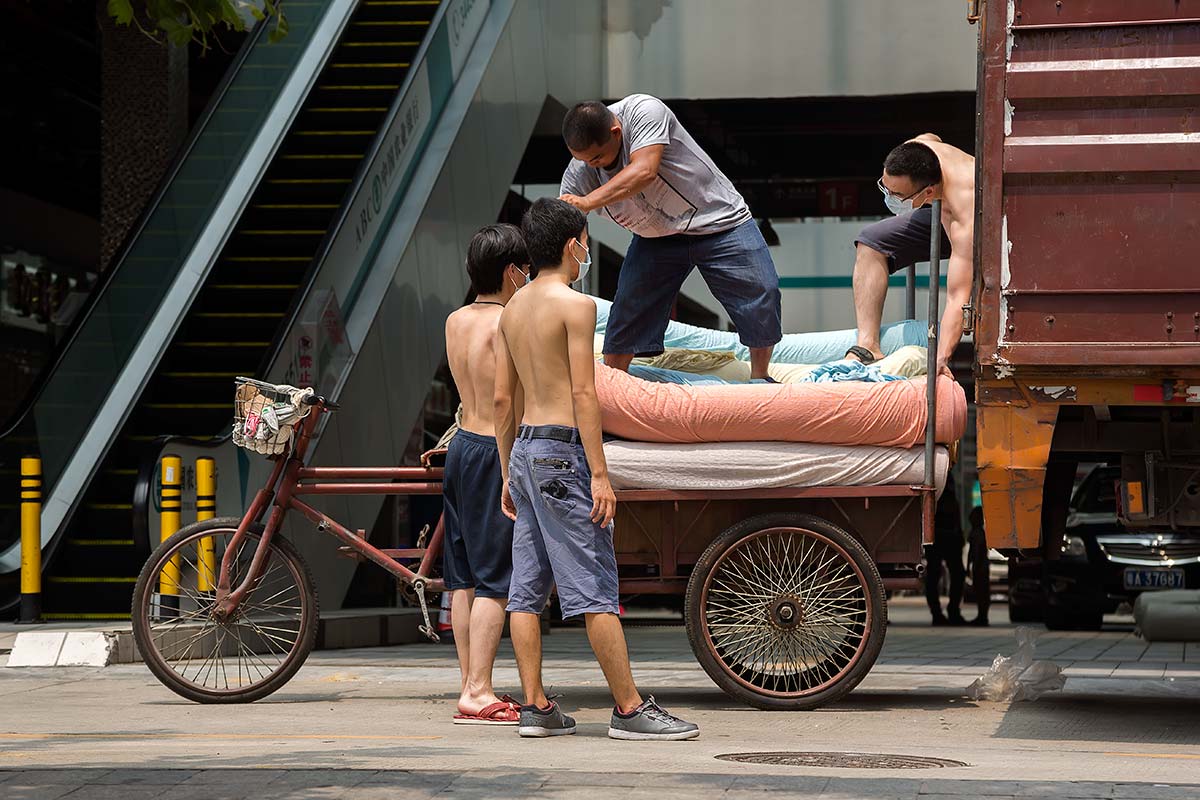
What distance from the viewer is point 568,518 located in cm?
593

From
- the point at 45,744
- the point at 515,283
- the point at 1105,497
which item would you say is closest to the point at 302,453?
the point at 515,283

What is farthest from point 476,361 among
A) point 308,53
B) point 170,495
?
point 308,53

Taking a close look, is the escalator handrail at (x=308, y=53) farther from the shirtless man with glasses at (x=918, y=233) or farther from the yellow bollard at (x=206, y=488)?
the shirtless man with glasses at (x=918, y=233)

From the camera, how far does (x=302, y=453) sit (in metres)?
7.46

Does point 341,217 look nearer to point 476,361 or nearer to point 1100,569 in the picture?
point 476,361

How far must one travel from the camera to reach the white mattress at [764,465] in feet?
23.2

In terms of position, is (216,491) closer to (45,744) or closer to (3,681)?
(3,681)

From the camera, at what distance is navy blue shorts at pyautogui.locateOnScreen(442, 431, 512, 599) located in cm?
A: 655

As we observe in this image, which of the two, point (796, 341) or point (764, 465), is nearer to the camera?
point (764, 465)

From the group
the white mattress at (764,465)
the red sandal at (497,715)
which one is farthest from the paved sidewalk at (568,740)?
the white mattress at (764,465)

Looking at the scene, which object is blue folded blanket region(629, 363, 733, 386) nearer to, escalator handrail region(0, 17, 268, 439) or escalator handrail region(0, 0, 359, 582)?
escalator handrail region(0, 17, 268, 439)

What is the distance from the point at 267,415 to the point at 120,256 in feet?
19.9

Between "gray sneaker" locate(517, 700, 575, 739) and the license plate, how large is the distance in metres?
10.1

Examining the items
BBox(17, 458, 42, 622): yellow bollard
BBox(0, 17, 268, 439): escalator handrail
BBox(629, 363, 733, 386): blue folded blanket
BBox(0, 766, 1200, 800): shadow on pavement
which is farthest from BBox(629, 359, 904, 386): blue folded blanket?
BBox(0, 17, 268, 439): escalator handrail
